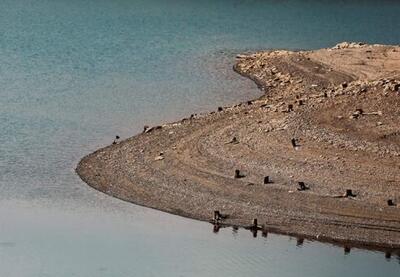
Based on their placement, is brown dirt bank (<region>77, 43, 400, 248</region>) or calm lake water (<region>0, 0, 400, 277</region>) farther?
brown dirt bank (<region>77, 43, 400, 248</region>)

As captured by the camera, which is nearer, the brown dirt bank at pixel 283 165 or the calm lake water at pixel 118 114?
the calm lake water at pixel 118 114

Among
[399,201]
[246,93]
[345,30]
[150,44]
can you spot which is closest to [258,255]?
[399,201]

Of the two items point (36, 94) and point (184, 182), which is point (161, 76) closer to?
point (36, 94)

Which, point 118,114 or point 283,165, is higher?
point 283,165

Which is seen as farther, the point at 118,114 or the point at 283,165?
the point at 118,114
